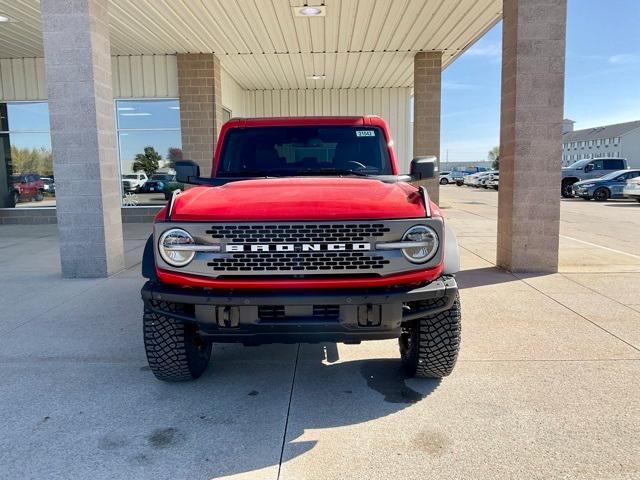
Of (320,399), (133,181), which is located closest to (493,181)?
(133,181)

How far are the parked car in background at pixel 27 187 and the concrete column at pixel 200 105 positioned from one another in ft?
16.4

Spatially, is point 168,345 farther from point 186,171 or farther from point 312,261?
point 186,171

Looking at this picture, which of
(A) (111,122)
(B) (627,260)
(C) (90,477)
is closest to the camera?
(C) (90,477)

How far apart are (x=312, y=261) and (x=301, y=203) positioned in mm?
367

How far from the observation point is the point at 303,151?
14.4 feet

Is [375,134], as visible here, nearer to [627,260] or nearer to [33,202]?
[627,260]

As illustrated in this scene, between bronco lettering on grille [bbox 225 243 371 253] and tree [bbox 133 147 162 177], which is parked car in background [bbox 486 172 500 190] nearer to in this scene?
tree [bbox 133 147 162 177]

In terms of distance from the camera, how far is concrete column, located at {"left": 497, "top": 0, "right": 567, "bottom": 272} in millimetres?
7020

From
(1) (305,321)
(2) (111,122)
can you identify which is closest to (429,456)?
(1) (305,321)

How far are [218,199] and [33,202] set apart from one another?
46.7 feet

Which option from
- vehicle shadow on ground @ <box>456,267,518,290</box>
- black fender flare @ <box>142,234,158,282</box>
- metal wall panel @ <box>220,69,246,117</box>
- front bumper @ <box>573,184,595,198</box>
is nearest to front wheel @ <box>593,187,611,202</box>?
front bumper @ <box>573,184,595,198</box>

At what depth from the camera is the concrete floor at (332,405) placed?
2680 mm

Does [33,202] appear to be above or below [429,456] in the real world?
above

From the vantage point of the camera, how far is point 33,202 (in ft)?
49.2
